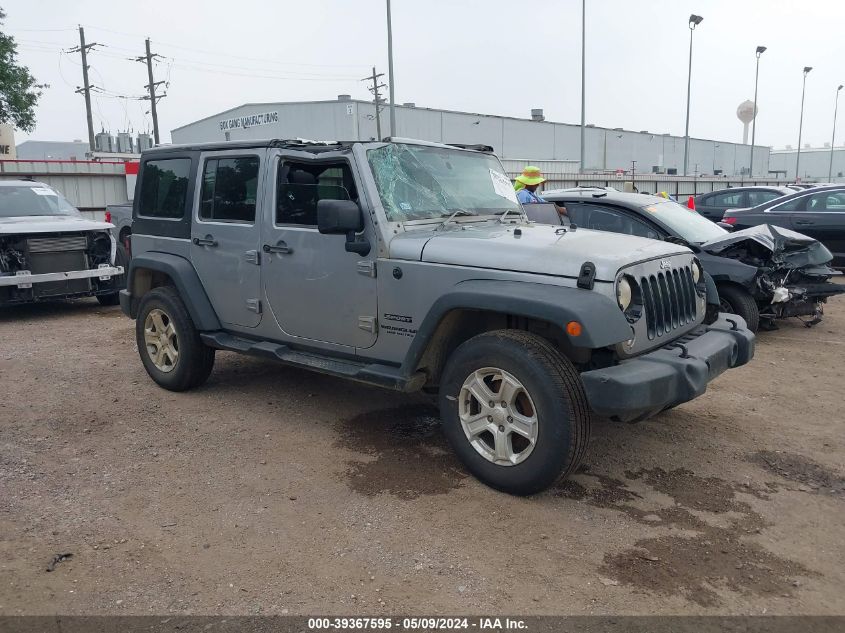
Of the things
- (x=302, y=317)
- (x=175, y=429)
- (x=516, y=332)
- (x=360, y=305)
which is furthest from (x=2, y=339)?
(x=516, y=332)

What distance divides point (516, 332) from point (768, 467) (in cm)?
193

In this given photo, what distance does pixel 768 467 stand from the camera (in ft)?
14.6

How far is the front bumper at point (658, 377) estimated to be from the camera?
3.53 metres

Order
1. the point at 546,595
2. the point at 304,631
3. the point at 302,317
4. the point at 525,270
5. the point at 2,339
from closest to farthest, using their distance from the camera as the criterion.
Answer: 1. the point at 304,631
2. the point at 546,595
3. the point at 525,270
4. the point at 302,317
5. the point at 2,339

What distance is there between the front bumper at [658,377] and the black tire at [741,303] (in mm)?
3457

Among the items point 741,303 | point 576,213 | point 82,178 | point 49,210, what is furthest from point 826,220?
point 82,178

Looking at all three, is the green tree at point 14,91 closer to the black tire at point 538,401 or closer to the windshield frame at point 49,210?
the windshield frame at point 49,210

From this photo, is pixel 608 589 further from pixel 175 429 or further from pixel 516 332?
pixel 175 429

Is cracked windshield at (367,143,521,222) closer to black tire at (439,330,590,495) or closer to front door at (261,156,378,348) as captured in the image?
front door at (261,156,378,348)

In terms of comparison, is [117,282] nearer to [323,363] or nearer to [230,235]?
[230,235]

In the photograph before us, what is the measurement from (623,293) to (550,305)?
18.8 inches

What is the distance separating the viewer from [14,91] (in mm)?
31812

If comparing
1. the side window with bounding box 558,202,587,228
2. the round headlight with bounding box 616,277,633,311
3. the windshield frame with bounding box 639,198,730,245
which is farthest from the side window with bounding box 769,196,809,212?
the round headlight with bounding box 616,277,633,311

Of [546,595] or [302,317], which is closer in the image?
[546,595]
